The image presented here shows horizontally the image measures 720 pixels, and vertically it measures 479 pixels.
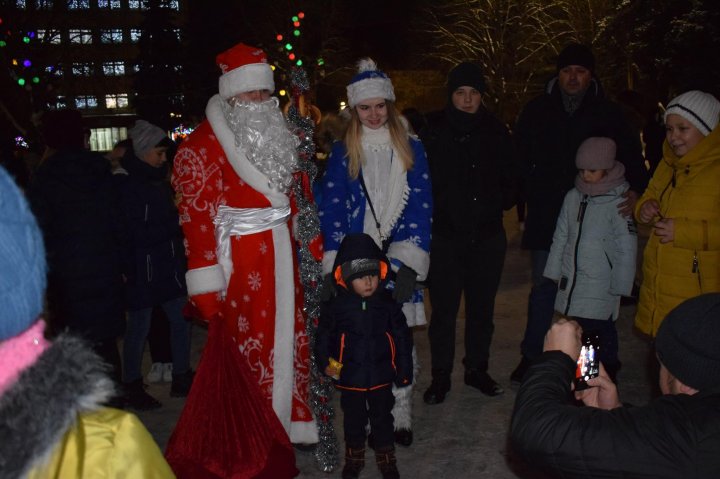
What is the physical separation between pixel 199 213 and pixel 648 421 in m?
2.75

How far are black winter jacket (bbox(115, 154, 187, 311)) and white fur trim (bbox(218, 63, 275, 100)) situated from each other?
1.48 m

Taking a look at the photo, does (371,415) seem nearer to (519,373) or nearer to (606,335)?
(519,373)

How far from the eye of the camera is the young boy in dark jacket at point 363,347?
3980 millimetres

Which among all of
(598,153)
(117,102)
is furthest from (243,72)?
(117,102)

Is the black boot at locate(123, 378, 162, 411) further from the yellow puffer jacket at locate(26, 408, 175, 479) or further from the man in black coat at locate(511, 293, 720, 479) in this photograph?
the yellow puffer jacket at locate(26, 408, 175, 479)

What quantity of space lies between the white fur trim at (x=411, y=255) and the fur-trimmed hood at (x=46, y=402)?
3.07 meters

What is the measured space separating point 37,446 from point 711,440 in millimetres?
1486

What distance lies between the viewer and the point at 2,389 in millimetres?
1241

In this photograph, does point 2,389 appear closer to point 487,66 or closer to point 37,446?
point 37,446

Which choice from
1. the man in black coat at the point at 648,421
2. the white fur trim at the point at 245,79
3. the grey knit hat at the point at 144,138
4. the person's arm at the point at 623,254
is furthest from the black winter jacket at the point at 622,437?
the grey knit hat at the point at 144,138

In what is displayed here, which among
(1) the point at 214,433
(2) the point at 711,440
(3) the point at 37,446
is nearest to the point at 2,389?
(3) the point at 37,446

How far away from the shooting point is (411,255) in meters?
4.36

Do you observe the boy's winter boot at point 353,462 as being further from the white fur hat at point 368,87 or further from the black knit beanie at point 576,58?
the black knit beanie at point 576,58

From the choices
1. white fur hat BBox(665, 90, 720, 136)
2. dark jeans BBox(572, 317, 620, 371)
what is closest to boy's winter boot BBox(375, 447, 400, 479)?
dark jeans BBox(572, 317, 620, 371)
